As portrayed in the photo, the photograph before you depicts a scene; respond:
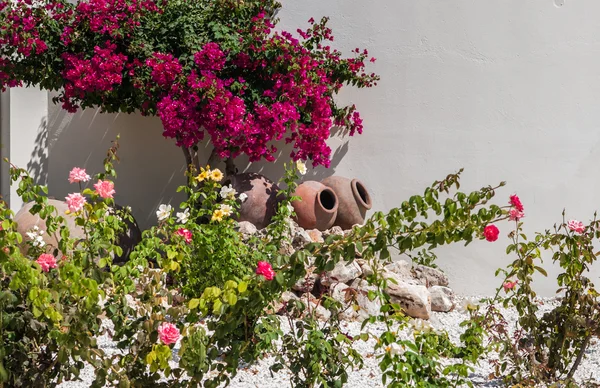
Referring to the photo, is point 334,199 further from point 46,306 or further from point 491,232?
point 46,306

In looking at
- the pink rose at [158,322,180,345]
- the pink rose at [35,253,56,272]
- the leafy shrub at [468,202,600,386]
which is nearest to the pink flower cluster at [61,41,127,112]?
the pink rose at [35,253,56,272]

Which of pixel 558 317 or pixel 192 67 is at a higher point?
pixel 192 67

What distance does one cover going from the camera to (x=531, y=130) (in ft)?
20.6

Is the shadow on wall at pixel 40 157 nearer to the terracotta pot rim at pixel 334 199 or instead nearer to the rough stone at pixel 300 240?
the terracotta pot rim at pixel 334 199

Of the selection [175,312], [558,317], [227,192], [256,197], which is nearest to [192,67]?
[256,197]

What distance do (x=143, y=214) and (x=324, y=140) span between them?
2.02 meters

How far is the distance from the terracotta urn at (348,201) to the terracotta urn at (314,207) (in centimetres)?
8

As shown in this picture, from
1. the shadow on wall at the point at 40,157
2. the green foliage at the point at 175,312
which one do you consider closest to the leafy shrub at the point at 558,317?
the green foliage at the point at 175,312

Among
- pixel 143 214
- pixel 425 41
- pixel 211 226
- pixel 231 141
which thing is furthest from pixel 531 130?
pixel 143 214

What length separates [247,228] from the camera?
19.0 feet

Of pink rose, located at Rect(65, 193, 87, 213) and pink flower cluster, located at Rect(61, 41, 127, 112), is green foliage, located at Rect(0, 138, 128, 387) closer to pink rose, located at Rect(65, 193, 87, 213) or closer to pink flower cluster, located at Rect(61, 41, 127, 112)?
pink rose, located at Rect(65, 193, 87, 213)

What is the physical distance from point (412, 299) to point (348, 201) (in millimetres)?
1464

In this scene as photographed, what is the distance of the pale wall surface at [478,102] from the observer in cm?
619

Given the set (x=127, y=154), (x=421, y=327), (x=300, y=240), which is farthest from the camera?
(x=127, y=154)
